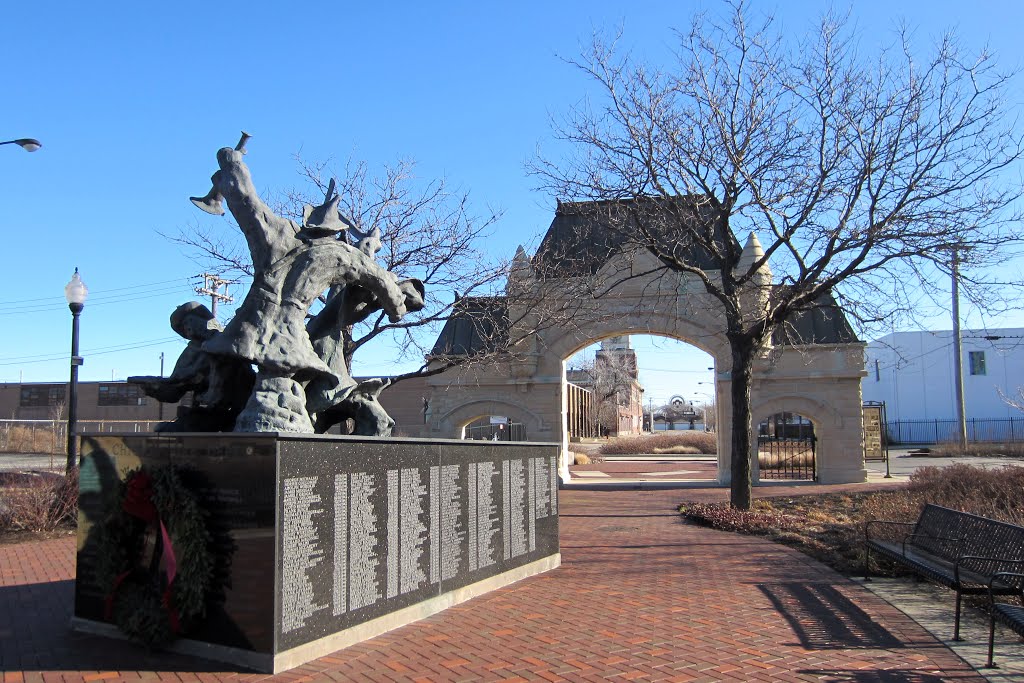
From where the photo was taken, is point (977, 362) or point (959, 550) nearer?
point (959, 550)

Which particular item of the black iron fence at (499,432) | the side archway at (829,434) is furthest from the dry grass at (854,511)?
the black iron fence at (499,432)

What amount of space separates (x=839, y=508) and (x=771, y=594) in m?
9.75

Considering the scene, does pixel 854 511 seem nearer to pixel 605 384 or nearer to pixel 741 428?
pixel 741 428

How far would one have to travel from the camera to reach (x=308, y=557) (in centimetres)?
581

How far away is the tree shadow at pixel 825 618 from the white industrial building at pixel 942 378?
4949 cm

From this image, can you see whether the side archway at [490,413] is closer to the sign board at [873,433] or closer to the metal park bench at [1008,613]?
the sign board at [873,433]

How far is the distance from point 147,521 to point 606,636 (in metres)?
3.76

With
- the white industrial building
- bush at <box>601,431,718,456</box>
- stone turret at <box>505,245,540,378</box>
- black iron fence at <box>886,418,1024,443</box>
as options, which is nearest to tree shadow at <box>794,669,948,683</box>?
stone turret at <box>505,245,540,378</box>

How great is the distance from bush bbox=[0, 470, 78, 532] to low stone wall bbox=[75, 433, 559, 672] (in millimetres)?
6965

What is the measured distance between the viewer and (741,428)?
1653cm

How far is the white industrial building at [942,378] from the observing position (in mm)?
54938

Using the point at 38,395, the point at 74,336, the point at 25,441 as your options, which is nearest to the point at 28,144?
the point at 74,336

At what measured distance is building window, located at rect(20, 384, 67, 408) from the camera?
62.6 meters

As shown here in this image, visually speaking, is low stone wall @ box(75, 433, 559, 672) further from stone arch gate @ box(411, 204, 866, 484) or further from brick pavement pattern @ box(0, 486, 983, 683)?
stone arch gate @ box(411, 204, 866, 484)
